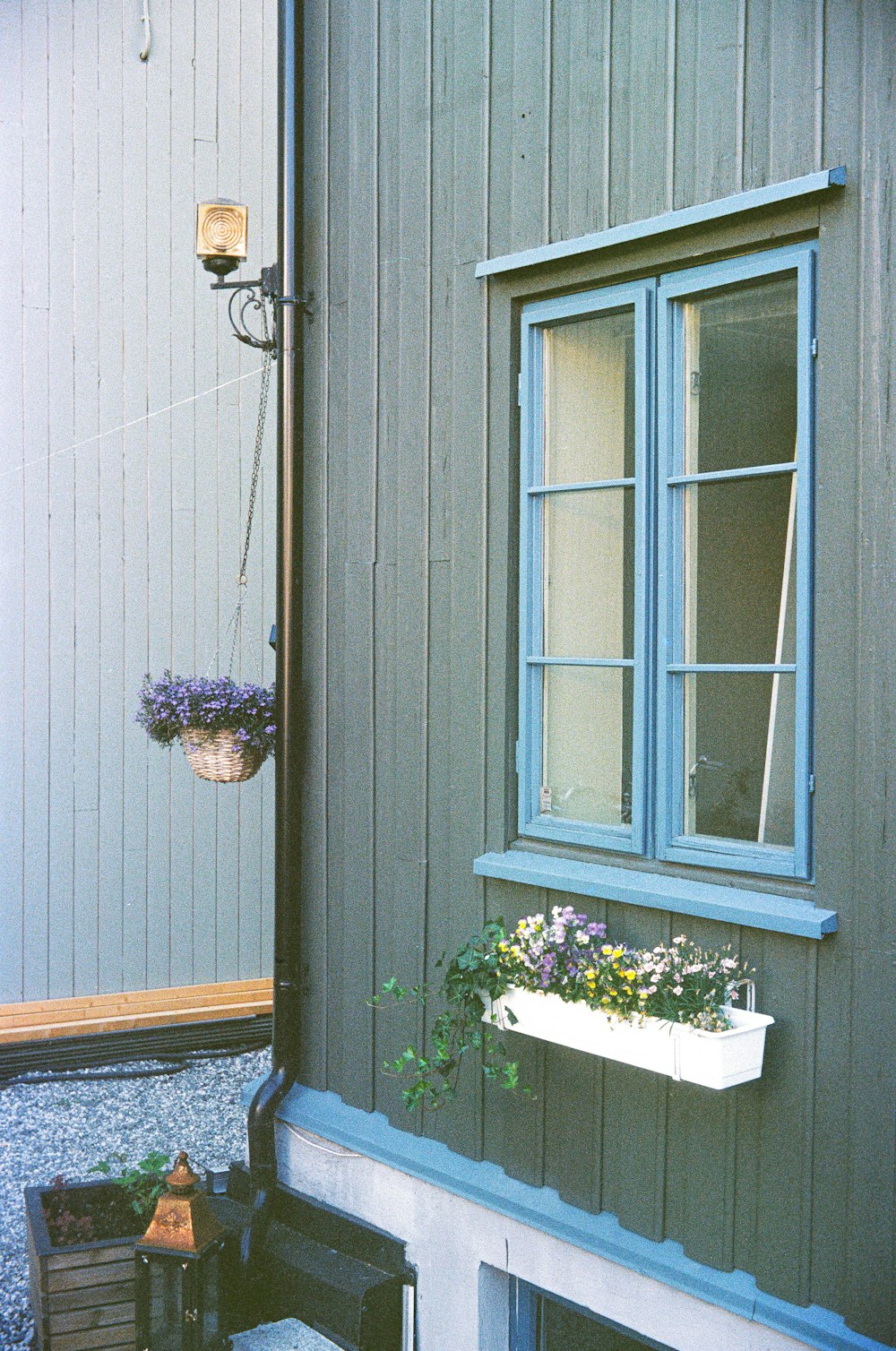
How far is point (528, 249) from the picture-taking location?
11.8ft

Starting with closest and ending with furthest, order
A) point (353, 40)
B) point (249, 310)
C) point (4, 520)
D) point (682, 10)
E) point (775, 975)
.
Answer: point (775, 975) → point (682, 10) → point (353, 40) → point (4, 520) → point (249, 310)

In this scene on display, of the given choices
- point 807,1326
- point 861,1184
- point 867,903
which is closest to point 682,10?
point 867,903

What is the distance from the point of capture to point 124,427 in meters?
7.02

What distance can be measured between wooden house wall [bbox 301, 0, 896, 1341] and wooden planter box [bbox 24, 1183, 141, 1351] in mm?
873

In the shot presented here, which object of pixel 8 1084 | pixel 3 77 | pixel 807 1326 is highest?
pixel 3 77

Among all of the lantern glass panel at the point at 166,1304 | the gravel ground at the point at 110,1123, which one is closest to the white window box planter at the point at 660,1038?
the lantern glass panel at the point at 166,1304

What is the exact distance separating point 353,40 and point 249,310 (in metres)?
3.21

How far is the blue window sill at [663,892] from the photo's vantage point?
2.83 meters

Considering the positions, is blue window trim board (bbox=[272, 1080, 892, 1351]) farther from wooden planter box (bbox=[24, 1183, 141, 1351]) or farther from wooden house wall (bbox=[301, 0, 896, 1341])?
wooden planter box (bbox=[24, 1183, 141, 1351])

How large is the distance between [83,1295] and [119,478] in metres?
4.34

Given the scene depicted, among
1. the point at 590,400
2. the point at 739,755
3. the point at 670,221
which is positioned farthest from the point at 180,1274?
the point at 670,221

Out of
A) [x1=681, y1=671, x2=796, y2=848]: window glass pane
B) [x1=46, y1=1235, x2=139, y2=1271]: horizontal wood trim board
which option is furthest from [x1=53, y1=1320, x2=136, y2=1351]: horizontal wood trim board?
[x1=681, y1=671, x2=796, y2=848]: window glass pane

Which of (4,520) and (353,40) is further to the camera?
(4,520)

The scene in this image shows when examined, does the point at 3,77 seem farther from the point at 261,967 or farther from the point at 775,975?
the point at 775,975
